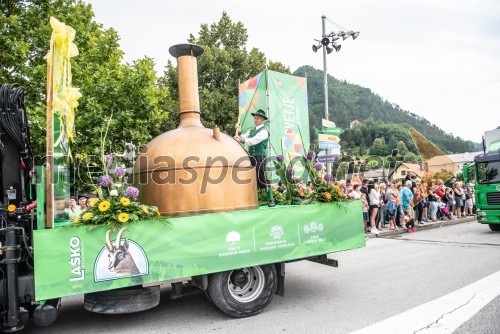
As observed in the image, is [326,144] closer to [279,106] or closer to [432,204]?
[279,106]

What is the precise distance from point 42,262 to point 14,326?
2.30 ft

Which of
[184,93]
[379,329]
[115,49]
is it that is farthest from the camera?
[115,49]

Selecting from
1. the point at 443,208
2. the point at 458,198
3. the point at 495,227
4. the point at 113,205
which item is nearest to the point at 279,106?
the point at 495,227

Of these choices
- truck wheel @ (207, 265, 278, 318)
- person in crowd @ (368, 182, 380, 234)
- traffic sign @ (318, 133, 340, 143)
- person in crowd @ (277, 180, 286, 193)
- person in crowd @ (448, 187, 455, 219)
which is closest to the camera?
truck wheel @ (207, 265, 278, 318)

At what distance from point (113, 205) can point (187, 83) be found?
90.6 inches

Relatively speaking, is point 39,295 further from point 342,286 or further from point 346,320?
point 342,286

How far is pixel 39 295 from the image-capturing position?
3.85m

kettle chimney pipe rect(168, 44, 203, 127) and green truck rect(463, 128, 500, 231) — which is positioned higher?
kettle chimney pipe rect(168, 44, 203, 127)

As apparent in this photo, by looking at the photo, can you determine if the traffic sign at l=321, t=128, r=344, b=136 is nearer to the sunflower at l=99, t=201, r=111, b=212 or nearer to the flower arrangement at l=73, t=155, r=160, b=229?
the flower arrangement at l=73, t=155, r=160, b=229

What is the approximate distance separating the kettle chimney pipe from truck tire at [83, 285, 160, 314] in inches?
97.9

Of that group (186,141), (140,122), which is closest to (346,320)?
(186,141)

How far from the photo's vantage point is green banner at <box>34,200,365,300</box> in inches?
155

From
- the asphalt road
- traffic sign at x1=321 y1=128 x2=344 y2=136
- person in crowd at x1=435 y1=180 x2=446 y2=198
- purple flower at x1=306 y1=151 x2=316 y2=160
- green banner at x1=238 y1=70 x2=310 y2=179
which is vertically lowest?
the asphalt road

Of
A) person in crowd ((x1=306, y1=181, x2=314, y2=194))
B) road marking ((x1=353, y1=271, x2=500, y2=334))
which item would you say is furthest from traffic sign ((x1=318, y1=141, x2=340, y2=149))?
road marking ((x1=353, y1=271, x2=500, y2=334))
